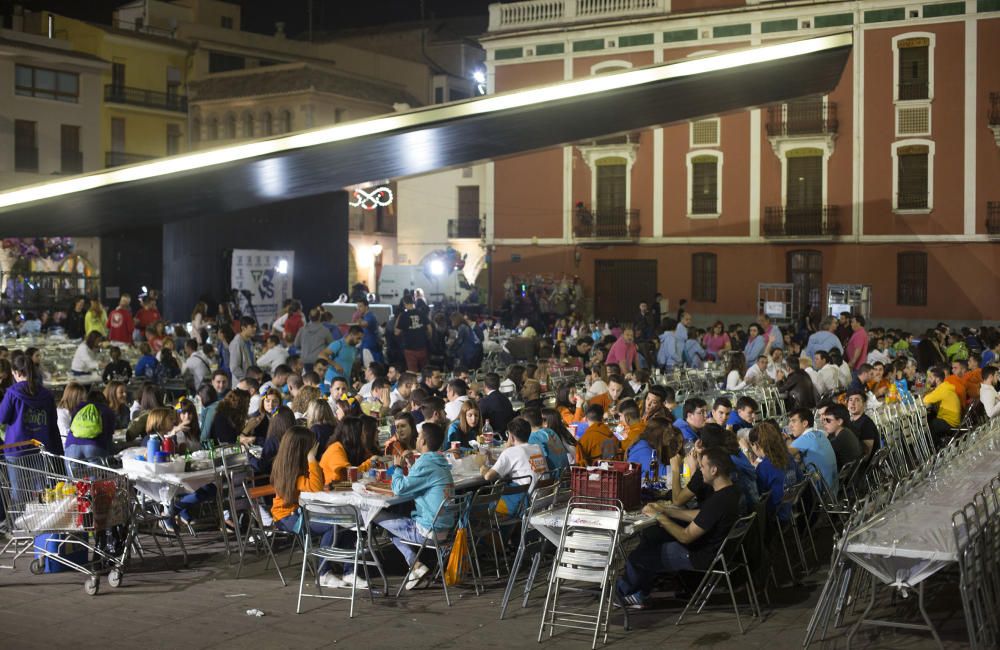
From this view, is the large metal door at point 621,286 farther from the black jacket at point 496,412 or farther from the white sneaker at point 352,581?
the white sneaker at point 352,581

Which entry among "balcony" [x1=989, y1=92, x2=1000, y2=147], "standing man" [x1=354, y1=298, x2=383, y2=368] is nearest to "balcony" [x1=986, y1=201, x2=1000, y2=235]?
"balcony" [x1=989, y1=92, x2=1000, y2=147]

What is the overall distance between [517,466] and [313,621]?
1.92 m

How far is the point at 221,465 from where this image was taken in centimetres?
880

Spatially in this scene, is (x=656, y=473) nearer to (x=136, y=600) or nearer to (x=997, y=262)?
(x=136, y=600)

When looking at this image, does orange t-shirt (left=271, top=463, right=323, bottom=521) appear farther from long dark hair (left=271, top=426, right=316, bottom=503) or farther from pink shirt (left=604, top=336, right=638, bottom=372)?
pink shirt (left=604, top=336, right=638, bottom=372)

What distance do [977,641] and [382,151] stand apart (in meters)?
8.74

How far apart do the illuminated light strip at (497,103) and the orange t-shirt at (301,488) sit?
3.94 metres

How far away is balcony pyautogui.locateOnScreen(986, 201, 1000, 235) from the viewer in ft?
103

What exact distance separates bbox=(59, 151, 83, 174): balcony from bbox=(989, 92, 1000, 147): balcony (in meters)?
31.7

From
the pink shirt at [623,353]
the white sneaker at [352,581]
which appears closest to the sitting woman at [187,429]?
the white sneaker at [352,581]

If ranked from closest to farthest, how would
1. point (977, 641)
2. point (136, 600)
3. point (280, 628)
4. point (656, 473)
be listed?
point (977, 641) → point (280, 628) → point (136, 600) → point (656, 473)

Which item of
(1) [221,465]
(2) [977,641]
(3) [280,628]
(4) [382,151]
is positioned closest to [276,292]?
(4) [382,151]

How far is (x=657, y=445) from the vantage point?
342 inches

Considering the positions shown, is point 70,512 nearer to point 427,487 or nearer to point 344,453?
point 344,453
